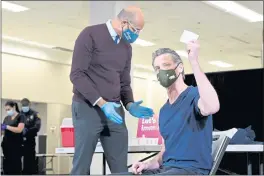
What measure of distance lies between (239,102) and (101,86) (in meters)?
3.41

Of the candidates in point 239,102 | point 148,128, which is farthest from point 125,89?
point 239,102

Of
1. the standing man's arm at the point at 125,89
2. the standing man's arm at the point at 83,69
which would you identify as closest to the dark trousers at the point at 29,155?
the standing man's arm at the point at 125,89

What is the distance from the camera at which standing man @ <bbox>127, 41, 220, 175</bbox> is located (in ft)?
5.76

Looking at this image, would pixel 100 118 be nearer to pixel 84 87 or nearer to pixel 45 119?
pixel 84 87

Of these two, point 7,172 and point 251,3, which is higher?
point 251,3

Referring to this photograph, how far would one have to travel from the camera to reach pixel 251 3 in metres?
8.29

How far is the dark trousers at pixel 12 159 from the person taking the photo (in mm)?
7326

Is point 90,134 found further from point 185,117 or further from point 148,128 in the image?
point 148,128

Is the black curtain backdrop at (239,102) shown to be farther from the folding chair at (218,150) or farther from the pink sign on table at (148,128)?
the folding chair at (218,150)

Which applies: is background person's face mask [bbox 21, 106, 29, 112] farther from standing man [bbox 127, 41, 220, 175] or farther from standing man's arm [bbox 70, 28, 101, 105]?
standing man [bbox 127, 41, 220, 175]

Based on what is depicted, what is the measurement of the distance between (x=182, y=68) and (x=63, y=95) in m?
11.7

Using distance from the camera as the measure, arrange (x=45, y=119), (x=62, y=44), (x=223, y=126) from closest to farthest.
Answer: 1. (x=223, y=126)
2. (x=62, y=44)
3. (x=45, y=119)

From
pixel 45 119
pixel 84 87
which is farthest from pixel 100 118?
pixel 45 119

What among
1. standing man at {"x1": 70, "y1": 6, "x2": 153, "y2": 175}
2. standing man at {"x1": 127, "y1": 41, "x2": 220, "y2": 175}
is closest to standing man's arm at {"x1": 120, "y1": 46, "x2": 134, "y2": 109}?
standing man at {"x1": 70, "y1": 6, "x2": 153, "y2": 175}
